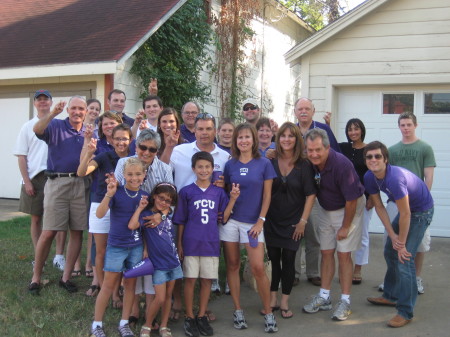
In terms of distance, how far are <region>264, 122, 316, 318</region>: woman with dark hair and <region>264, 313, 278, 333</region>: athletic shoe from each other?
0.33m

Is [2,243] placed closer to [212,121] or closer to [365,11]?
[212,121]

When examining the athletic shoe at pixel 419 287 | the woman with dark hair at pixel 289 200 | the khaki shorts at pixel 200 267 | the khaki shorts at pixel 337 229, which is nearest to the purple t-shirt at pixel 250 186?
the woman with dark hair at pixel 289 200

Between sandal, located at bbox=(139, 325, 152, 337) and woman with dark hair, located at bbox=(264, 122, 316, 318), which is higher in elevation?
woman with dark hair, located at bbox=(264, 122, 316, 318)

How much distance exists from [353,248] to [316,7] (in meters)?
23.1

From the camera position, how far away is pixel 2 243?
705cm

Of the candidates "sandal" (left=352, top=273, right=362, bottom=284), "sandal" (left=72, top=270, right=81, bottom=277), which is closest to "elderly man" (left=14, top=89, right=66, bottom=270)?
"sandal" (left=72, top=270, right=81, bottom=277)

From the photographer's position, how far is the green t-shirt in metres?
5.42

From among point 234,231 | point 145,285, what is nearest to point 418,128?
point 234,231

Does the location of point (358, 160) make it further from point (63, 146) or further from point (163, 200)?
point (63, 146)

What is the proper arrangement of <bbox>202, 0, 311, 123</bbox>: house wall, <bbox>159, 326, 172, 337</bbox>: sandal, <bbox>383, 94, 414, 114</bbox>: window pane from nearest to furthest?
<bbox>159, 326, 172, 337</bbox>: sandal, <bbox>383, 94, 414, 114</bbox>: window pane, <bbox>202, 0, 311, 123</bbox>: house wall

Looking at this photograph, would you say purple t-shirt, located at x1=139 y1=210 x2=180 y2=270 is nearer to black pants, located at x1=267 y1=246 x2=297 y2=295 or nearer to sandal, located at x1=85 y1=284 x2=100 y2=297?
black pants, located at x1=267 y1=246 x2=297 y2=295

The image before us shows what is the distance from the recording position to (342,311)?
4.71 meters

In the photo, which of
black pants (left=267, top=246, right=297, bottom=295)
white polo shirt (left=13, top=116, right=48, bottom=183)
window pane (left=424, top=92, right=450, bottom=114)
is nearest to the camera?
black pants (left=267, top=246, right=297, bottom=295)

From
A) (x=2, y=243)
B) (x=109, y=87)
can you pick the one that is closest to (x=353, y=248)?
(x=2, y=243)
